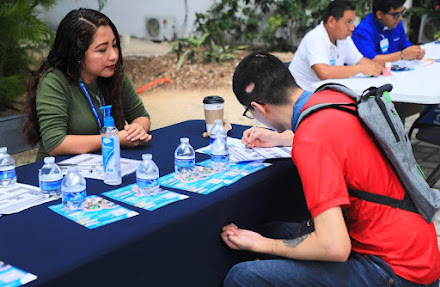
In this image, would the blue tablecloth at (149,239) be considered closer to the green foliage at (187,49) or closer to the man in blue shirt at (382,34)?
the man in blue shirt at (382,34)

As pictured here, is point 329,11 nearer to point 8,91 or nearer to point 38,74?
point 38,74

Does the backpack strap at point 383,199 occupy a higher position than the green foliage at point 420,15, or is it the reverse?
the green foliage at point 420,15

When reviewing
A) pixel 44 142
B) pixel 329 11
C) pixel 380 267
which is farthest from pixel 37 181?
pixel 329 11

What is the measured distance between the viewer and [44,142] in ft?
8.26

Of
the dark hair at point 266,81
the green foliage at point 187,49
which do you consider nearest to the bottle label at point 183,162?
the dark hair at point 266,81

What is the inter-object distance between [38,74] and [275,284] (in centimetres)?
170

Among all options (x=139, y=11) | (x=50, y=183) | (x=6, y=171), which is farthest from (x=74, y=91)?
(x=139, y=11)

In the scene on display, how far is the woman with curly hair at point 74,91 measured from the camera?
8.28 feet

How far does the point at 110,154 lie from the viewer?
2.01 meters

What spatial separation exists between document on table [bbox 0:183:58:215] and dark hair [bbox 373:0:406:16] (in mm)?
3893

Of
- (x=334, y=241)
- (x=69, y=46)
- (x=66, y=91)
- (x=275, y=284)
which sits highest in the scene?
(x=69, y=46)

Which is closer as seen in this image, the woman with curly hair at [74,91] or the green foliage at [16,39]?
the woman with curly hair at [74,91]

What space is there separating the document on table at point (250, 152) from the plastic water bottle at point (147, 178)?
20.7 inches

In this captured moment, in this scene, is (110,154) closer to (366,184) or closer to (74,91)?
(74,91)
